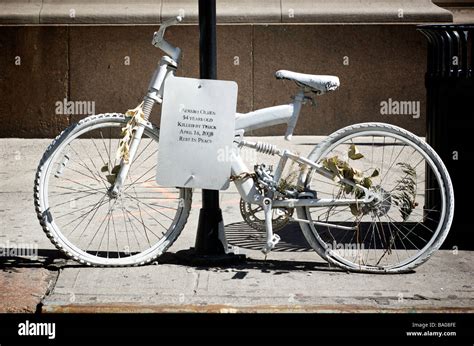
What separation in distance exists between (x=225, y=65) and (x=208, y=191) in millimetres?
4574

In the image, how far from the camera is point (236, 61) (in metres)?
11.0

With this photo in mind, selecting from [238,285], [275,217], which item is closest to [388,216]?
[275,217]

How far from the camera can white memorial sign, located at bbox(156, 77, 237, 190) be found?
248 inches

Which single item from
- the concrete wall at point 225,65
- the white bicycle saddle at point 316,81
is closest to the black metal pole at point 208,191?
the white bicycle saddle at point 316,81

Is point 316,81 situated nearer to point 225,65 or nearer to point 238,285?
point 238,285

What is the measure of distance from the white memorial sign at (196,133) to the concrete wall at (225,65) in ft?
15.3

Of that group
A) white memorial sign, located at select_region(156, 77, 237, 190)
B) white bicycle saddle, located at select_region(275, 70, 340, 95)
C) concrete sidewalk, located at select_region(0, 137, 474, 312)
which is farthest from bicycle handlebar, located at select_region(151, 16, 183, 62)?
concrete sidewalk, located at select_region(0, 137, 474, 312)

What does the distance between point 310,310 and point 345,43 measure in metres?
5.86

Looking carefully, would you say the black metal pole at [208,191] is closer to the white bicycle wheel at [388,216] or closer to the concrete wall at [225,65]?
the white bicycle wheel at [388,216]

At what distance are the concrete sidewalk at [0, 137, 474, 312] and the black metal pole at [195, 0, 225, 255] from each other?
0.58 ft

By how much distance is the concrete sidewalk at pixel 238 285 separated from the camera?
18.6ft

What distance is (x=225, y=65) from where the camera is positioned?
1098 centimetres

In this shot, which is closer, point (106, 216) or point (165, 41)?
point (165, 41)

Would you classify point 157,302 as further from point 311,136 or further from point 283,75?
point 311,136
